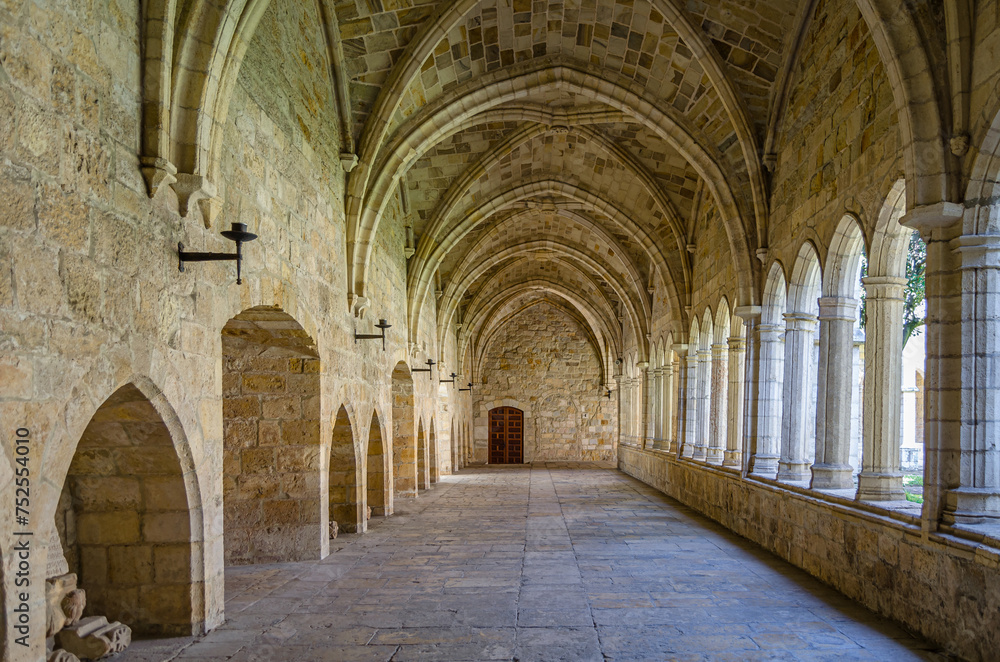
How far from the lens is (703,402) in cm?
1067

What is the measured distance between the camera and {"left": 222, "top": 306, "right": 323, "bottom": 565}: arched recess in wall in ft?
19.3

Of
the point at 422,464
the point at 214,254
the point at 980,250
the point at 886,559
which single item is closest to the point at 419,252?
the point at 422,464

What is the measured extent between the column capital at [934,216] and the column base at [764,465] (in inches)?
146

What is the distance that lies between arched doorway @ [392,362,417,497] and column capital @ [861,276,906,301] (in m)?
7.13

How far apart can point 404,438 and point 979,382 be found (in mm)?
8360

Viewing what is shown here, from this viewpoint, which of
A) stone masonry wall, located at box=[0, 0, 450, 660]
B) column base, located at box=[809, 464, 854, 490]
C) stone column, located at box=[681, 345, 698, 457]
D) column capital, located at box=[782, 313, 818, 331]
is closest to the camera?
stone masonry wall, located at box=[0, 0, 450, 660]

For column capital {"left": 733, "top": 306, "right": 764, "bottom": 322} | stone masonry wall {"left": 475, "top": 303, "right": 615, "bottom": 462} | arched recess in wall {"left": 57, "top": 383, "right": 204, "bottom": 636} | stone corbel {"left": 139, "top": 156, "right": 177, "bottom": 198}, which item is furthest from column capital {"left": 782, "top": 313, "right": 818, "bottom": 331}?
stone masonry wall {"left": 475, "top": 303, "right": 615, "bottom": 462}

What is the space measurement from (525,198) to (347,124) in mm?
5531

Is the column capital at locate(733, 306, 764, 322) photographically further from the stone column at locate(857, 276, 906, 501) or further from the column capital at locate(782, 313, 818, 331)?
the stone column at locate(857, 276, 906, 501)

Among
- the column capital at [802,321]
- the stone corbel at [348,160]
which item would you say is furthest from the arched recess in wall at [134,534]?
the column capital at [802,321]

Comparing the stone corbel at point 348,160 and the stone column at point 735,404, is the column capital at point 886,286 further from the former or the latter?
the stone corbel at point 348,160

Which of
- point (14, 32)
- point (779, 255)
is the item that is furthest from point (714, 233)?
point (14, 32)

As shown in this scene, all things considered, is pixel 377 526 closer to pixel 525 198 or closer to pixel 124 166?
pixel 124 166

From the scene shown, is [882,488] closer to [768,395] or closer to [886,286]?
[886,286]
